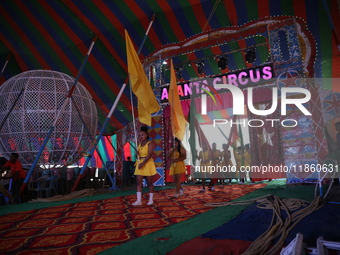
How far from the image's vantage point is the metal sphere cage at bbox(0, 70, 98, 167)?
228 inches

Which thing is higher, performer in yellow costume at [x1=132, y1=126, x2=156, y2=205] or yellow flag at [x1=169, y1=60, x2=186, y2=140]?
yellow flag at [x1=169, y1=60, x2=186, y2=140]

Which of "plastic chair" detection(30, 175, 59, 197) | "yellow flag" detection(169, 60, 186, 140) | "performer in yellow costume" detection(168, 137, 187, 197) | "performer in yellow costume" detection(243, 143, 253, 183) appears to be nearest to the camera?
"yellow flag" detection(169, 60, 186, 140)

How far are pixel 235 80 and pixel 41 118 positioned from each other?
5580mm

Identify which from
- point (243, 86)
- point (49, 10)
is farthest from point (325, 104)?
point (49, 10)

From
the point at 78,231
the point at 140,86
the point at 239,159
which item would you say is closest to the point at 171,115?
the point at 140,86

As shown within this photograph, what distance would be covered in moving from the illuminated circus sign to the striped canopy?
1.66 metres

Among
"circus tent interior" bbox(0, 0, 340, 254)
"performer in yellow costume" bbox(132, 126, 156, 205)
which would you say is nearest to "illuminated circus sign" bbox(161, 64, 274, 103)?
"circus tent interior" bbox(0, 0, 340, 254)

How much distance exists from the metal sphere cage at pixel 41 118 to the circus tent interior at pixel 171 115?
3 cm

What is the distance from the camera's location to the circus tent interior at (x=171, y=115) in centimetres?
288

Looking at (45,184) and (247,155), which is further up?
(247,155)

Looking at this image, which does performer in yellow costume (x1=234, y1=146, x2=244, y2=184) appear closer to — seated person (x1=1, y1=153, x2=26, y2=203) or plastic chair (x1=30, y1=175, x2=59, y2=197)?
plastic chair (x1=30, y1=175, x2=59, y2=197)

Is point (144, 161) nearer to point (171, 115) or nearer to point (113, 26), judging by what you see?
point (171, 115)

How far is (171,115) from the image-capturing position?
497cm

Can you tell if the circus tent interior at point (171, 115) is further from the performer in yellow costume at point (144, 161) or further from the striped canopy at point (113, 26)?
the performer in yellow costume at point (144, 161)
